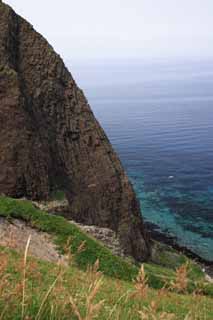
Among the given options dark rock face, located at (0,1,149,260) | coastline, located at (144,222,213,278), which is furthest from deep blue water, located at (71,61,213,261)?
dark rock face, located at (0,1,149,260)

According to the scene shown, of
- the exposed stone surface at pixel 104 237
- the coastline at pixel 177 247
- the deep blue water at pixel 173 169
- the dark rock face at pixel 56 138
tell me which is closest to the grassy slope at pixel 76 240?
the exposed stone surface at pixel 104 237

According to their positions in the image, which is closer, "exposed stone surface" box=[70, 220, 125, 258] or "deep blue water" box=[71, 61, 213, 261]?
"exposed stone surface" box=[70, 220, 125, 258]

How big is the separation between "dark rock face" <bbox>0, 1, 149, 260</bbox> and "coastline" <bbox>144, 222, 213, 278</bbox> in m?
9.91

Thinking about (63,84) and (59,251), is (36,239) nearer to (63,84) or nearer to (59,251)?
(59,251)

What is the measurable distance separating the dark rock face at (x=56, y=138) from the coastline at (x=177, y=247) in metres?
9.91

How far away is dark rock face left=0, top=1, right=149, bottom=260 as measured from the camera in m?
48.5

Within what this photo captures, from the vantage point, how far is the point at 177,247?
65688 mm

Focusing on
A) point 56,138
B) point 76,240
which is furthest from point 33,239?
point 56,138

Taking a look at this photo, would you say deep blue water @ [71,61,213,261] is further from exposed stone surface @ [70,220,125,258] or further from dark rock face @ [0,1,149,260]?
exposed stone surface @ [70,220,125,258]

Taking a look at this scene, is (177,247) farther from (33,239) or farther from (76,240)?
(33,239)

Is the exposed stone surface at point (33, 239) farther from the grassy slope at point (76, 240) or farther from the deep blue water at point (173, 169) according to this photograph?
the deep blue water at point (173, 169)

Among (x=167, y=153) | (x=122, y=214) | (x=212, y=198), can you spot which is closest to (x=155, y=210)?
(x=212, y=198)

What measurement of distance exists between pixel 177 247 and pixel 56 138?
24.2 m

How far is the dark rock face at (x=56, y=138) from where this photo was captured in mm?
48531
